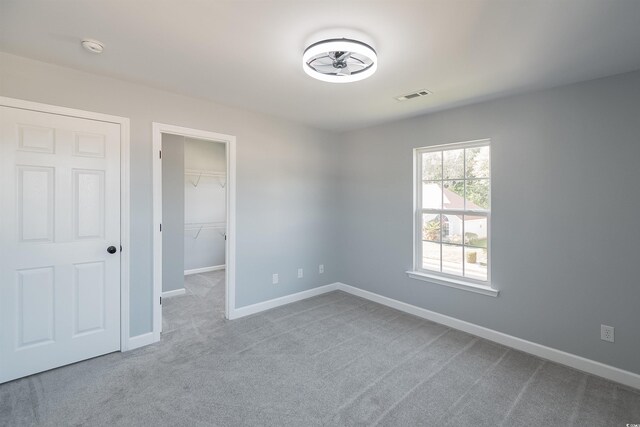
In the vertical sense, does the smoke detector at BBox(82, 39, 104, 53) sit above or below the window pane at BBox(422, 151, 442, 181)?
above

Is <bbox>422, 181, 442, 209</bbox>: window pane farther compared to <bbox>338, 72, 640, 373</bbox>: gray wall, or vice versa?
<bbox>422, 181, 442, 209</bbox>: window pane

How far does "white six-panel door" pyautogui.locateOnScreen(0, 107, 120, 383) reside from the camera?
7.35 feet

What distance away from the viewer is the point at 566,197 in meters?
2.60

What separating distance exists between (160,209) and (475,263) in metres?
3.41

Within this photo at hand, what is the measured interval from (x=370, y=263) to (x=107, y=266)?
3129mm

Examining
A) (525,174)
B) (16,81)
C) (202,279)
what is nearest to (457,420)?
(525,174)

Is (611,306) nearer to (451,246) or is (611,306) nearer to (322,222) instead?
(451,246)

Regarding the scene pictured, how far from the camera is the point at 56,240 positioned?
7.93ft

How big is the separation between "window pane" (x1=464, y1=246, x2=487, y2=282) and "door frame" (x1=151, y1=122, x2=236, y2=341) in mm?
2709

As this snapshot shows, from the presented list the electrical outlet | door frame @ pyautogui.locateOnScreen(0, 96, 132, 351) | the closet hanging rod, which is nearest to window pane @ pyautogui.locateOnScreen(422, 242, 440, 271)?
the electrical outlet

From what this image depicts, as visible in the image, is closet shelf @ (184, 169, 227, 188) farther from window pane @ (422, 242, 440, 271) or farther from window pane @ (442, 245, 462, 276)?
window pane @ (442, 245, 462, 276)

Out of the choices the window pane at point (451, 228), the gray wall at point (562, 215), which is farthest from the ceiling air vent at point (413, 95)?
the window pane at point (451, 228)

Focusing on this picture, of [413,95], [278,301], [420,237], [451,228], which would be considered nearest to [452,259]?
[451,228]

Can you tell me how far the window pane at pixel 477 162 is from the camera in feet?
10.3
